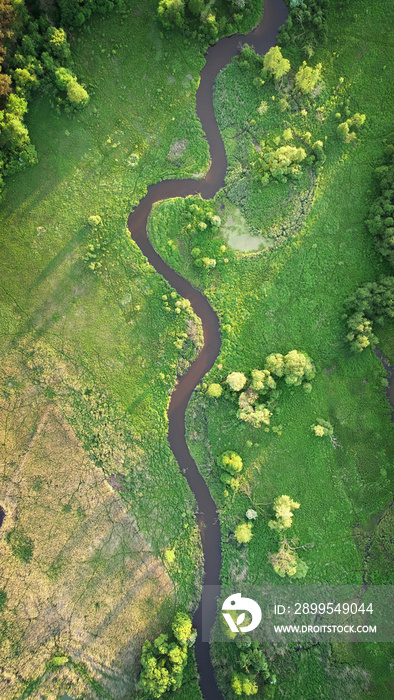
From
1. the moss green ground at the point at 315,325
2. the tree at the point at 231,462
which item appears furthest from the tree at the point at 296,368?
the tree at the point at 231,462

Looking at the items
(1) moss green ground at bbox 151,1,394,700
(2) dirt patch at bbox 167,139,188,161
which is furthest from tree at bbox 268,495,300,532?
(2) dirt patch at bbox 167,139,188,161

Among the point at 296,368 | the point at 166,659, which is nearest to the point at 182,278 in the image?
the point at 296,368

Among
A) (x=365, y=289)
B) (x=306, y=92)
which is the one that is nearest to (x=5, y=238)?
(x=306, y=92)

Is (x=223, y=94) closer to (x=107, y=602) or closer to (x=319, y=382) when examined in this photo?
(x=319, y=382)

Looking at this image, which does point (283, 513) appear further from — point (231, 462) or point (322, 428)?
point (322, 428)

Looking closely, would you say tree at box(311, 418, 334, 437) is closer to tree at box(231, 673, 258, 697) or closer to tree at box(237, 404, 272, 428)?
tree at box(237, 404, 272, 428)

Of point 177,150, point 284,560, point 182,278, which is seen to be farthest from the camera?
point 182,278
